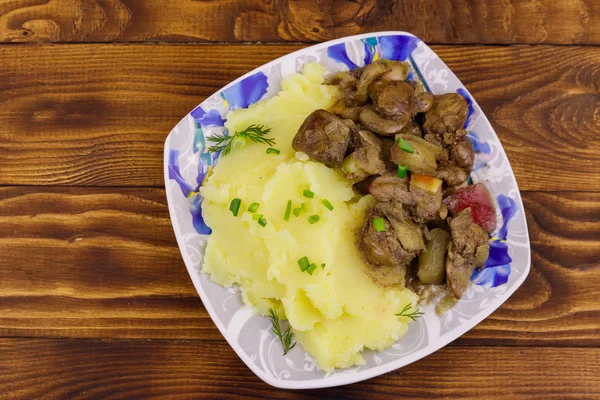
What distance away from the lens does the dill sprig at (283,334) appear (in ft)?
9.79

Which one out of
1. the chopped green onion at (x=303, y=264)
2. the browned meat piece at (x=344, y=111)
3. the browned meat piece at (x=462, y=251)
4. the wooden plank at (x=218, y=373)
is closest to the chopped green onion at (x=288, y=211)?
the chopped green onion at (x=303, y=264)

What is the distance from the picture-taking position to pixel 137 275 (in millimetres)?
3516

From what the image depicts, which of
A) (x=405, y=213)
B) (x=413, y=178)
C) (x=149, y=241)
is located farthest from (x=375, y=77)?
(x=149, y=241)

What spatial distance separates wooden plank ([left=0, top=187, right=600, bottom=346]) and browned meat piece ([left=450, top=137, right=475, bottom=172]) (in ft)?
2.72

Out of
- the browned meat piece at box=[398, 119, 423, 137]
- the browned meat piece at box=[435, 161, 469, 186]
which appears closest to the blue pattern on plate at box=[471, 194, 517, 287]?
the browned meat piece at box=[435, 161, 469, 186]

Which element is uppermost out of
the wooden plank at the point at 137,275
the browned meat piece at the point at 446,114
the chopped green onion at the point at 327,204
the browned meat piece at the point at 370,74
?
the browned meat piece at the point at 370,74

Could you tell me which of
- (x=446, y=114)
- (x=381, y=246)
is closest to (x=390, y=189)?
(x=381, y=246)

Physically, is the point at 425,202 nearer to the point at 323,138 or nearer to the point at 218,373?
the point at 323,138

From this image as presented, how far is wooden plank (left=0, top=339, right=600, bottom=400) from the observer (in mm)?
3455

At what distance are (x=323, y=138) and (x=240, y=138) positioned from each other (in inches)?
21.6

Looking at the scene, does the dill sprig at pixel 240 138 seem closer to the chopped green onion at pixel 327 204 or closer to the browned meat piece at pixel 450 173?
the chopped green onion at pixel 327 204

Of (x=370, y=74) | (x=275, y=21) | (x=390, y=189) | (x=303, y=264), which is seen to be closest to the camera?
(x=303, y=264)

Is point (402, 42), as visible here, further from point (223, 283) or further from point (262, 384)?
point (262, 384)

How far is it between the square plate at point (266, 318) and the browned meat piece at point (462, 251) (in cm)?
16
